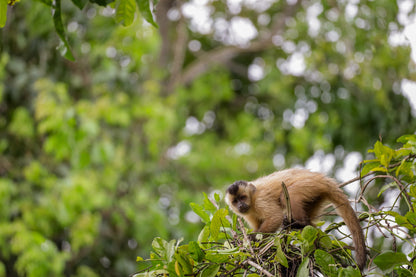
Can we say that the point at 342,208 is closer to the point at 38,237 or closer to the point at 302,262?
the point at 302,262

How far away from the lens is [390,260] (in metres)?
1.77

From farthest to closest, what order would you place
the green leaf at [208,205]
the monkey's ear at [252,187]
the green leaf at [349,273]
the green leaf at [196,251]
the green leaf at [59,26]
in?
1. the monkey's ear at [252,187]
2. the green leaf at [208,205]
3. the green leaf at [59,26]
4. the green leaf at [196,251]
5. the green leaf at [349,273]

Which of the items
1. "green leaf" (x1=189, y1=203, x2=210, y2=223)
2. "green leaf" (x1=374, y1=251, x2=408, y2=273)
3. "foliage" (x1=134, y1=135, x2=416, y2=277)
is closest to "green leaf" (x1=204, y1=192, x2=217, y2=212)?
"green leaf" (x1=189, y1=203, x2=210, y2=223)

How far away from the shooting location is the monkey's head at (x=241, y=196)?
3.54m

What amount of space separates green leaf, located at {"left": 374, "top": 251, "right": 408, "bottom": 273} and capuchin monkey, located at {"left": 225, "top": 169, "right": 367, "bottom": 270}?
77cm

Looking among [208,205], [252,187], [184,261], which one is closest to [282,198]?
[252,187]

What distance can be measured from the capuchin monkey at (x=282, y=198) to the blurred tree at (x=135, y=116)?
1.86 meters

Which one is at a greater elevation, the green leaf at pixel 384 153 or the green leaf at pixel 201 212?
the green leaf at pixel 384 153

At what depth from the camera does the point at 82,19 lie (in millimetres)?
7238

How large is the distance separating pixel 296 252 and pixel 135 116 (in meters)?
6.89

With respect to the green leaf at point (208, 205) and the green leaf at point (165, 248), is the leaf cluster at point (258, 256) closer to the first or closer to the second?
the green leaf at point (165, 248)

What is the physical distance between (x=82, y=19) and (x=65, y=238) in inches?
143

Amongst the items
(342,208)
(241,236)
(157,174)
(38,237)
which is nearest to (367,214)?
(342,208)

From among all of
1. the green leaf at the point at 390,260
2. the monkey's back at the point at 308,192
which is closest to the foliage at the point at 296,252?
the green leaf at the point at 390,260
